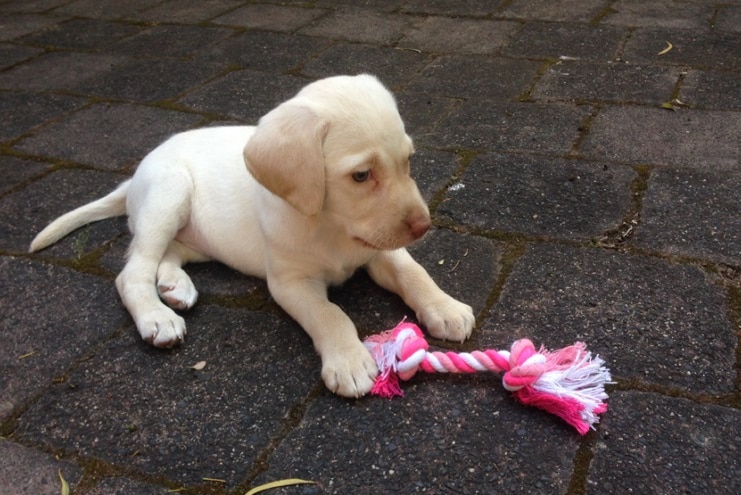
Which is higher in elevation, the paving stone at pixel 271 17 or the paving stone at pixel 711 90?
the paving stone at pixel 711 90

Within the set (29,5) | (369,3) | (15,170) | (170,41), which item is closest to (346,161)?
(15,170)

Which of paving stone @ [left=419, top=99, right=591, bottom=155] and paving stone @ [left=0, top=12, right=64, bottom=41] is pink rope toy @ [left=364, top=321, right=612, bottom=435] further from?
paving stone @ [left=0, top=12, right=64, bottom=41]

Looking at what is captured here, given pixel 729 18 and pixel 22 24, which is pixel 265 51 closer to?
pixel 22 24

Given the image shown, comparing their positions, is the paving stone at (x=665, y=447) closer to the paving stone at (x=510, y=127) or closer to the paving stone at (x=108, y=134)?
the paving stone at (x=510, y=127)

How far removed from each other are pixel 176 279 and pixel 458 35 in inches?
139

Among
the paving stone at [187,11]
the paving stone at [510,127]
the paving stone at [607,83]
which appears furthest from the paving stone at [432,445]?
the paving stone at [187,11]

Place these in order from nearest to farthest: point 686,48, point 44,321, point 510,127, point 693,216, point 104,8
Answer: point 44,321 → point 693,216 → point 510,127 → point 686,48 → point 104,8

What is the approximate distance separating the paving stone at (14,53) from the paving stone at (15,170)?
1.93m

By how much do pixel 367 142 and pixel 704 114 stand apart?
253cm

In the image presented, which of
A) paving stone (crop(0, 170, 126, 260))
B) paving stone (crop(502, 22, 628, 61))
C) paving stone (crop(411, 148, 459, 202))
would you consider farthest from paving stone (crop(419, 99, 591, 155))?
paving stone (crop(0, 170, 126, 260))

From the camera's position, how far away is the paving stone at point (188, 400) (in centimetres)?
196

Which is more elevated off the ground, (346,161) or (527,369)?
(346,161)

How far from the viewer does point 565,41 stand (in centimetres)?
507

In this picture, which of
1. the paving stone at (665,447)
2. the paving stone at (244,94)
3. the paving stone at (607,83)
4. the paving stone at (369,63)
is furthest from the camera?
the paving stone at (369,63)
